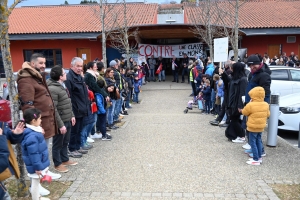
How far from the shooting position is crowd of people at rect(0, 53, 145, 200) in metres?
3.89

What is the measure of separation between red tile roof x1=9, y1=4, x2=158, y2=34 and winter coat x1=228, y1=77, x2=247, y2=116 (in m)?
14.9

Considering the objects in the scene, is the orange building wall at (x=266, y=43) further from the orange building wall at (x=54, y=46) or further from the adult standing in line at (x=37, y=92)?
the adult standing in line at (x=37, y=92)

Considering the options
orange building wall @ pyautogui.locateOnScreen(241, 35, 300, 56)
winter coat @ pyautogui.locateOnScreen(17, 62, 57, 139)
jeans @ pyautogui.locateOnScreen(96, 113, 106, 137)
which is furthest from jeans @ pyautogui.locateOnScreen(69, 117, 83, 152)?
orange building wall @ pyautogui.locateOnScreen(241, 35, 300, 56)

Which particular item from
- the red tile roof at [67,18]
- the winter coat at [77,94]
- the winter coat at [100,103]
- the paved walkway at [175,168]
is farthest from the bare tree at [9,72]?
the red tile roof at [67,18]

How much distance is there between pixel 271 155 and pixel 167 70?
20022 mm

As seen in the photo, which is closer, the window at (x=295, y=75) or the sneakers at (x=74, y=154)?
the sneakers at (x=74, y=154)

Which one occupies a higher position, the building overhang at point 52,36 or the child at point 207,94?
the building overhang at point 52,36

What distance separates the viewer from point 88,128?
6.60m

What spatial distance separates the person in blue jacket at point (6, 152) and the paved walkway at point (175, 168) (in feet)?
3.58

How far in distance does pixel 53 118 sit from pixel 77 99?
1059mm

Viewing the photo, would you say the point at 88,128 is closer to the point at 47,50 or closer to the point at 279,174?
the point at 279,174

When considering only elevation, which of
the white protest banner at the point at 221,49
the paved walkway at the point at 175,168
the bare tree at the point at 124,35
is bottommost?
the paved walkway at the point at 175,168

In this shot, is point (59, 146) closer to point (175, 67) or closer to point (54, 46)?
point (175, 67)

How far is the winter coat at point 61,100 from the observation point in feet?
16.7
